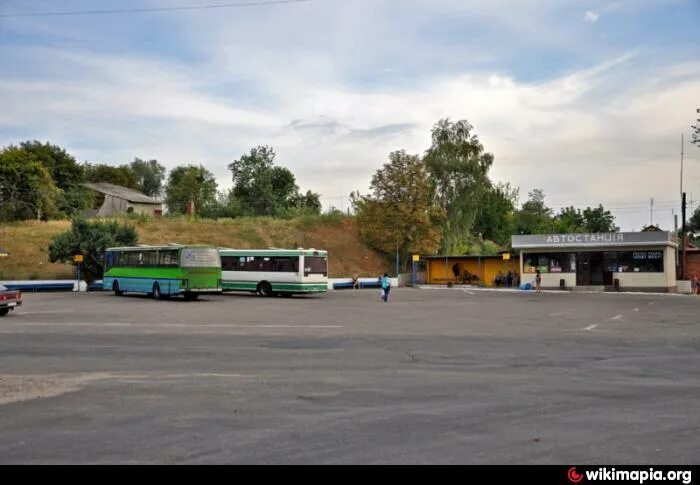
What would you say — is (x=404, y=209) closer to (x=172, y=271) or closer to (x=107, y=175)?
(x=172, y=271)

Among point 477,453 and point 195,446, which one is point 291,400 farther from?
point 477,453

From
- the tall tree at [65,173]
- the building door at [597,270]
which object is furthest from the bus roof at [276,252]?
the tall tree at [65,173]

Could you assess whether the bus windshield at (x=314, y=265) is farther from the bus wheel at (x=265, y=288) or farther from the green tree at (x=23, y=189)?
the green tree at (x=23, y=189)

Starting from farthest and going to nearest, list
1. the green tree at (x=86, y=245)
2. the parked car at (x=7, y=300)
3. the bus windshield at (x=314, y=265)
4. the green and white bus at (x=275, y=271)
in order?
the green tree at (x=86, y=245) → the bus windshield at (x=314, y=265) → the green and white bus at (x=275, y=271) → the parked car at (x=7, y=300)

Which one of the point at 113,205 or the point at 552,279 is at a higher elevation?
the point at 113,205

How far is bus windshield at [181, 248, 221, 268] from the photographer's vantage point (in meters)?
36.4

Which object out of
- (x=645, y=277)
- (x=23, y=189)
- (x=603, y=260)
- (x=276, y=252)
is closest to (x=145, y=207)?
(x=23, y=189)

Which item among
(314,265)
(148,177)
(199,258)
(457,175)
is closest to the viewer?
(199,258)

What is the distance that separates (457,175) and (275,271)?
3261 cm

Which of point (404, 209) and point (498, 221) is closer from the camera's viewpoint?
point (404, 209)

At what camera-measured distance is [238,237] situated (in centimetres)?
7250

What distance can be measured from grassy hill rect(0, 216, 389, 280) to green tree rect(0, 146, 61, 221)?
8.47ft

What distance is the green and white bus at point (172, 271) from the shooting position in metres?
36.4

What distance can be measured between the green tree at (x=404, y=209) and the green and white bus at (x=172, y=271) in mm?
28781
